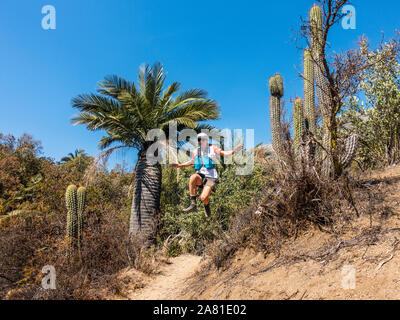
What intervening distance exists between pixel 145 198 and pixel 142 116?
3.38 meters

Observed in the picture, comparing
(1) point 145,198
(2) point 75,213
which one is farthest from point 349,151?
(2) point 75,213

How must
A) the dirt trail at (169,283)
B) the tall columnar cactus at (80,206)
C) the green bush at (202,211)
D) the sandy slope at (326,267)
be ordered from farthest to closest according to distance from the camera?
the green bush at (202,211)
the tall columnar cactus at (80,206)
the dirt trail at (169,283)
the sandy slope at (326,267)

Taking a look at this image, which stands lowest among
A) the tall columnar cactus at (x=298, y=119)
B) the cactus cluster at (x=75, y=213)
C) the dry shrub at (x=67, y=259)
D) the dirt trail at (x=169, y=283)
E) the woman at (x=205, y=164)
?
the dirt trail at (x=169, y=283)

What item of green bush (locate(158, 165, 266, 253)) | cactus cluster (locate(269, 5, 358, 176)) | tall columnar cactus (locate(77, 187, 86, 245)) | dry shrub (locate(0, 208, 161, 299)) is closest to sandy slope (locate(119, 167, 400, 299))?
cactus cluster (locate(269, 5, 358, 176))

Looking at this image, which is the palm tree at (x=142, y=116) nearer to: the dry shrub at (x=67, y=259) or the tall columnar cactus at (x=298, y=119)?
the dry shrub at (x=67, y=259)

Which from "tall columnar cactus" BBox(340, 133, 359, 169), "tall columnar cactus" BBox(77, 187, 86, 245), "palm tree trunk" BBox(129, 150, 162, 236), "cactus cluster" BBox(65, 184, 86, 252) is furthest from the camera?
"palm tree trunk" BBox(129, 150, 162, 236)

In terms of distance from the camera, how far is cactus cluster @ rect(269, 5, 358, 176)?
6.81 m

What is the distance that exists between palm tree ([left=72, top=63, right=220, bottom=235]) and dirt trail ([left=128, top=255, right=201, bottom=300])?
209 cm

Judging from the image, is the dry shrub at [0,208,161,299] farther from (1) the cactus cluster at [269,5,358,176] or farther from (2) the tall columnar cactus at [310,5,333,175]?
(2) the tall columnar cactus at [310,5,333,175]

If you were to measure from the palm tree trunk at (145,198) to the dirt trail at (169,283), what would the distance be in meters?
1.92

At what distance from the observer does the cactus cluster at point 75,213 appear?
34.2ft

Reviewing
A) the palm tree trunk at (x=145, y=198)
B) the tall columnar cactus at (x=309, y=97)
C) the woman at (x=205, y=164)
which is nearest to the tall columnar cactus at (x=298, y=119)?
the tall columnar cactus at (x=309, y=97)

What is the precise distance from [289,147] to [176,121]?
6945 millimetres
